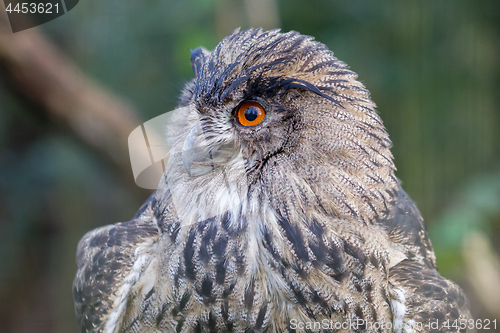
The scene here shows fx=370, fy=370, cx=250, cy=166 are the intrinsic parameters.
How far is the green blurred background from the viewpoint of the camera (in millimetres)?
1821

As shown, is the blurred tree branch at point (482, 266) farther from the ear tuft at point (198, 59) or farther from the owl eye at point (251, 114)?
the ear tuft at point (198, 59)

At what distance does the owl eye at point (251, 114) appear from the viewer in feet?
3.35

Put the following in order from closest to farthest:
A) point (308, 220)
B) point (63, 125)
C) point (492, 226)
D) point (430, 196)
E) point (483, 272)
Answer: point (308, 220), point (63, 125), point (483, 272), point (492, 226), point (430, 196)

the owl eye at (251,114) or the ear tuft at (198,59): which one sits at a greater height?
the ear tuft at (198,59)

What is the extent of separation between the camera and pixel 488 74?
2.38 metres

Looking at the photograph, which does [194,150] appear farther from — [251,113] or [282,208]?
[282,208]

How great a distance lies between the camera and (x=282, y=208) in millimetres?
1022

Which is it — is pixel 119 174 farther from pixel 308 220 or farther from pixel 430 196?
pixel 430 196

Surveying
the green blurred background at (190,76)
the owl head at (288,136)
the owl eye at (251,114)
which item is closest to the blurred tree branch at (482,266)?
the green blurred background at (190,76)

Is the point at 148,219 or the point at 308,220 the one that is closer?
the point at 308,220

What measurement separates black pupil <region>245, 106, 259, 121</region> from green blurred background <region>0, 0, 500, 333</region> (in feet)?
2.06

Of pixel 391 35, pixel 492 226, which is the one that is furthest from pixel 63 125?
pixel 492 226

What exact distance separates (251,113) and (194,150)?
0.20 meters

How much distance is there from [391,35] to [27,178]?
2.35 meters
